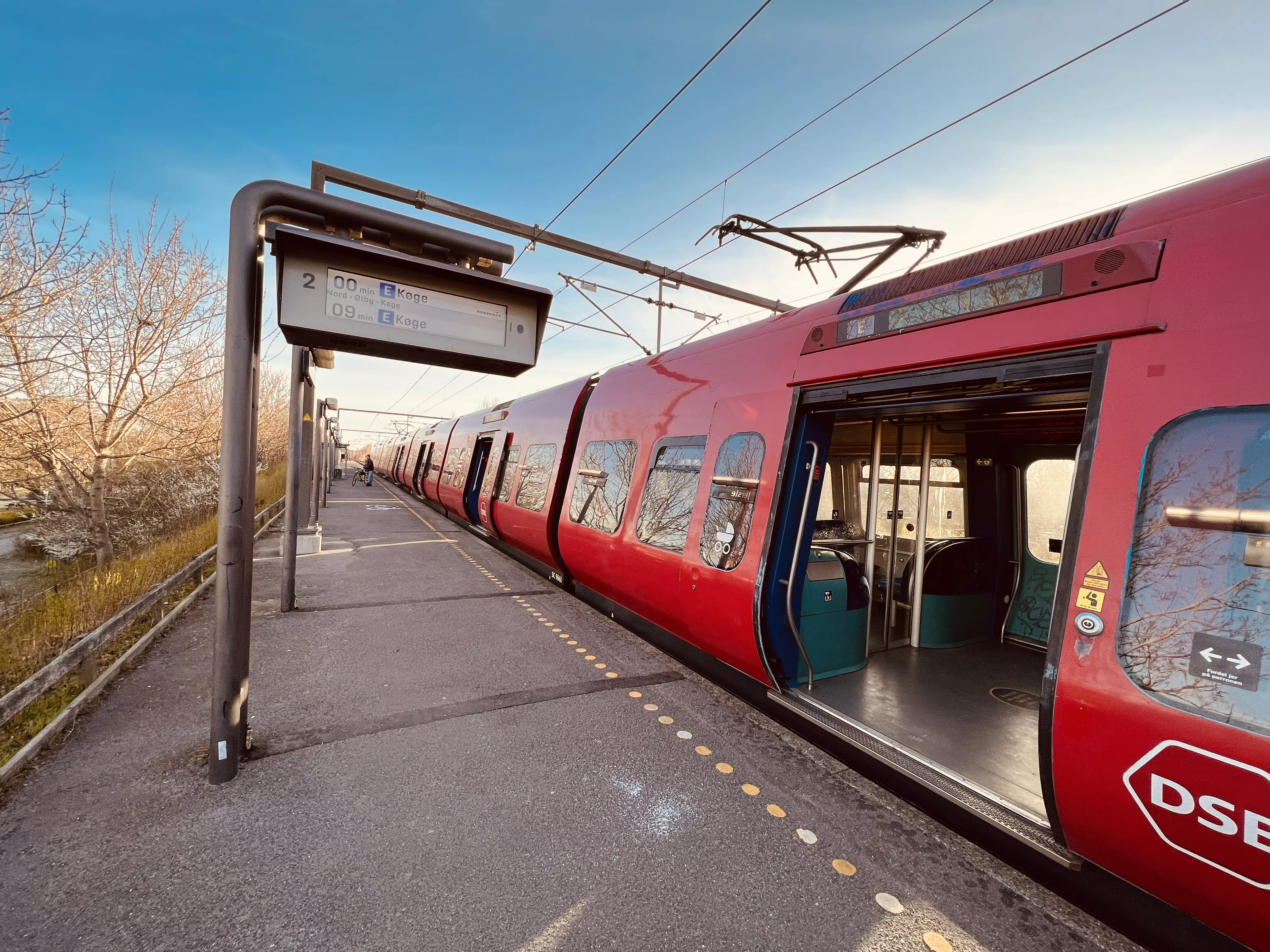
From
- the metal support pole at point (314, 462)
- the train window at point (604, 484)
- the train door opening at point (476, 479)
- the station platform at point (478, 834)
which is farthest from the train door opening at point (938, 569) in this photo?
the metal support pole at point (314, 462)

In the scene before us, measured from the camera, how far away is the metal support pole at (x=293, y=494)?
20.3 ft

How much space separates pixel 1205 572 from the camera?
184cm

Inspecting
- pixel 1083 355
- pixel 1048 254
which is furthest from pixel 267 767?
pixel 1048 254

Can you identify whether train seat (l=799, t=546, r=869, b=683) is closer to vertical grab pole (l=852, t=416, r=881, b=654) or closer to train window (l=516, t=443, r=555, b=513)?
vertical grab pole (l=852, t=416, r=881, b=654)

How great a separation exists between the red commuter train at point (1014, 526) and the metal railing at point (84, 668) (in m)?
4.01

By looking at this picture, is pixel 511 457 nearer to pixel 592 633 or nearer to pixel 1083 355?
pixel 592 633

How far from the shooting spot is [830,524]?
6.23 meters

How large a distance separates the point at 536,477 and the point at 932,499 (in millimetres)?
5248

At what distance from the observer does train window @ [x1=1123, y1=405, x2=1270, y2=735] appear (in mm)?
1731

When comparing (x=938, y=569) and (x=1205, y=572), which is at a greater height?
(x=1205, y=572)

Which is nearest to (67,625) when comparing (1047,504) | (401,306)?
(401,306)

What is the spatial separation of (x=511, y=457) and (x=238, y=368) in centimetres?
657

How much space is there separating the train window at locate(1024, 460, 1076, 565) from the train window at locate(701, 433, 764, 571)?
377 centimetres

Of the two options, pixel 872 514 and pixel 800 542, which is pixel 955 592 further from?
pixel 800 542
